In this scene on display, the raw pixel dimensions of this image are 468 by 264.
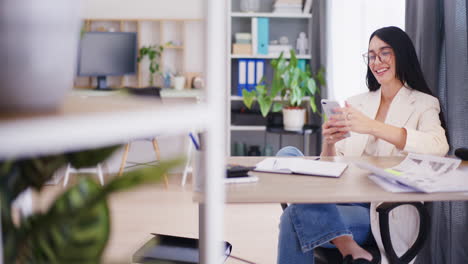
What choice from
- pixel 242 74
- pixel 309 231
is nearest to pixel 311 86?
pixel 242 74

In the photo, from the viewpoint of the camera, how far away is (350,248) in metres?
1.65

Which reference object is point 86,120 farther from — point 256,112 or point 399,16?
point 256,112

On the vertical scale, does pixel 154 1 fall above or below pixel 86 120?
above

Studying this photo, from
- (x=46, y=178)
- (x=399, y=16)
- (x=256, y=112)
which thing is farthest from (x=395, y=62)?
(x=256, y=112)

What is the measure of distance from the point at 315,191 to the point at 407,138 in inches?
27.1

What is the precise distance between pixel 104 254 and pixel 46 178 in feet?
0.39

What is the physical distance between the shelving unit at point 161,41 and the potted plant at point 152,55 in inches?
2.4

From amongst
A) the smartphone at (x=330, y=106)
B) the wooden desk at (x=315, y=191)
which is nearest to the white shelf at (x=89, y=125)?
the wooden desk at (x=315, y=191)

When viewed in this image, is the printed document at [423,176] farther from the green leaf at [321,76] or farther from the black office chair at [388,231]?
the green leaf at [321,76]

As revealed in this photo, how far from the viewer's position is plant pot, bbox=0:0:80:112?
1.69 ft

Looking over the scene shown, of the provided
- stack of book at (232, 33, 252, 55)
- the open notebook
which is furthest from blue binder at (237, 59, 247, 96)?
the open notebook

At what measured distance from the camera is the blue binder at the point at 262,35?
4363mm

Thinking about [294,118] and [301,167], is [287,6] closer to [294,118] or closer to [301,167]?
[294,118]

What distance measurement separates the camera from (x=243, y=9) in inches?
178
